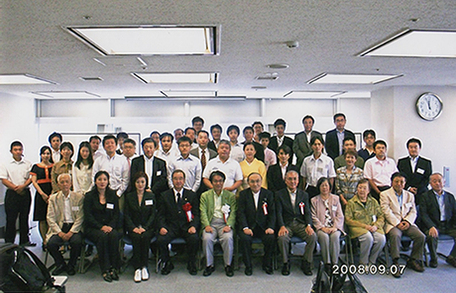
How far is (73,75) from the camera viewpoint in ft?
17.0

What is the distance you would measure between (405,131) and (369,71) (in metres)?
2.12

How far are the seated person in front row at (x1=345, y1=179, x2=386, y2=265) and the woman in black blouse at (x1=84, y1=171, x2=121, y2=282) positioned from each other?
295 cm

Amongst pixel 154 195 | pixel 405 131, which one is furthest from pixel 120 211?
pixel 405 131

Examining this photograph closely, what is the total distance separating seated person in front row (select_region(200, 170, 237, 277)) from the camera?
410 centimetres

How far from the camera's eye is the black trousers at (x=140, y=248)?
159 inches

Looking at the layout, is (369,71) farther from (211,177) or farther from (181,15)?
(181,15)

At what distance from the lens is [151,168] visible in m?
4.60

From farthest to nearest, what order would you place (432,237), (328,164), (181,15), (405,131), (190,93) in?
(190,93) → (405,131) → (328,164) → (432,237) → (181,15)

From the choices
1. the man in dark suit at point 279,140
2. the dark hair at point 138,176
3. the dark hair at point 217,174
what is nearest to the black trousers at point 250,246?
the dark hair at point 217,174

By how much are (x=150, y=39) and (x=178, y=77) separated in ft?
7.09

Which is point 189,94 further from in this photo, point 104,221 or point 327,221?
point 327,221

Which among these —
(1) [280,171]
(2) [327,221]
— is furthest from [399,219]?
(1) [280,171]

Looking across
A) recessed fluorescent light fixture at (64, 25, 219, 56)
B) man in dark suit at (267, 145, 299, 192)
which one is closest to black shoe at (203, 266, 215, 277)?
man in dark suit at (267, 145, 299, 192)

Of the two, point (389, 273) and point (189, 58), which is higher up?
point (189, 58)
